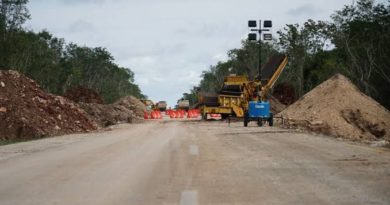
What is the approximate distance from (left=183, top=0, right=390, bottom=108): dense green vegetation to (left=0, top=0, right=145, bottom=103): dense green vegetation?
77.5 ft

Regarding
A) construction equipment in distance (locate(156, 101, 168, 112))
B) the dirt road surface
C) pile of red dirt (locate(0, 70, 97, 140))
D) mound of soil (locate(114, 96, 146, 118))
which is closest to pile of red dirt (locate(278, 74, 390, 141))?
pile of red dirt (locate(0, 70, 97, 140))

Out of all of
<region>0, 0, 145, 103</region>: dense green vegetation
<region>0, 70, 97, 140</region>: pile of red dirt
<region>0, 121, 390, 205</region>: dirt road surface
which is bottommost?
<region>0, 121, 390, 205</region>: dirt road surface

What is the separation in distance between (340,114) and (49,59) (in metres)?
55.1

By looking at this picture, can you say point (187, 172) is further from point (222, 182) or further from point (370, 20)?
point (370, 20)

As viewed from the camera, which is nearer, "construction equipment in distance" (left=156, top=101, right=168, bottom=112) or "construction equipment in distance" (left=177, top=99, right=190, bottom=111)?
"construction equipment in distance" (left=177, top=99, right=190, bottom=111)

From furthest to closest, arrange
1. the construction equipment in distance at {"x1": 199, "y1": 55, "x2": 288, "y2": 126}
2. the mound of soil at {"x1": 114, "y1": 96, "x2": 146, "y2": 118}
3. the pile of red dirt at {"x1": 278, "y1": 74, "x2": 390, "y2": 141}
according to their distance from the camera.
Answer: the mound of soil at {"x1": 114, "y1": 96, "x2": 146, "y2": 118}, the pile of red dirt at {"x1": 278, "y1": 74, "x2": 390, "y2": 141}, the construction equipment in distance at {"x1": 199, "y1": 55, "x2": 288, "y2": 126}

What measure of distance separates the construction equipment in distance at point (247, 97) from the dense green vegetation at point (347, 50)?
12470 millimetres

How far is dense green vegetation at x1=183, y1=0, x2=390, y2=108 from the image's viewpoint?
176 feet

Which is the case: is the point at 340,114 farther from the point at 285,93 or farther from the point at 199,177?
the point at 285,93

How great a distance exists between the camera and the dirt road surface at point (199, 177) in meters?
8.63

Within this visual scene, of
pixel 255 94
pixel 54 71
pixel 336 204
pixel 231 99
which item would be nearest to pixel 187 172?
pixel 336 204

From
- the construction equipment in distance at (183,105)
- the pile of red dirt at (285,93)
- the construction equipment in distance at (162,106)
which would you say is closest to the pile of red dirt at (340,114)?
the pile of red dirt at (285,93)

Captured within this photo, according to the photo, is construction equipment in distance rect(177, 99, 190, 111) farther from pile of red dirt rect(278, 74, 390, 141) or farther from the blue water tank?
the blue water tank

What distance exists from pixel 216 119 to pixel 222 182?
42.1 metres
